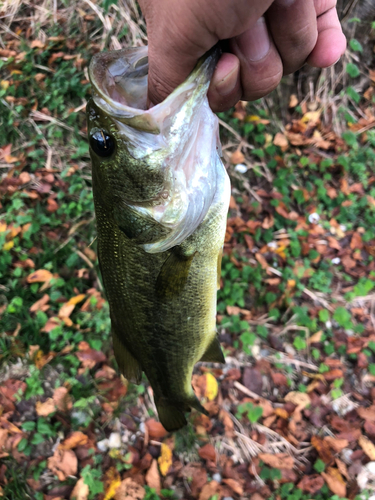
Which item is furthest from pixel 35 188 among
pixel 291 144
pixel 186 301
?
pixel 291 144

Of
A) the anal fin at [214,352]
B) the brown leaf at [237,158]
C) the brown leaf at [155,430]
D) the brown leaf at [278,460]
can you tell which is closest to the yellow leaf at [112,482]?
the brown leaf at [155,430]

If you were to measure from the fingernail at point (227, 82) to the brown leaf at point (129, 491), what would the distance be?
8.78 ft

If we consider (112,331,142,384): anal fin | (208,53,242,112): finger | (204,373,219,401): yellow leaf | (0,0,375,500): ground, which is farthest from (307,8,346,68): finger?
(204,373,219,401): yellow leaf

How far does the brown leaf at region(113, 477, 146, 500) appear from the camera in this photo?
239 centimetres

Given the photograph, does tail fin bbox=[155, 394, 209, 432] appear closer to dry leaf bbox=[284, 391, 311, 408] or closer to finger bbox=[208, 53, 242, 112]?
dry leaf bbox=[284, 391, 311, 408]

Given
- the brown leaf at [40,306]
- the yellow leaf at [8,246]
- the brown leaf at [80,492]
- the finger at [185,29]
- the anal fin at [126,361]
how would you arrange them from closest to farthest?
the finger at [185,29]
the anal fin at [126,361]
the brown leaf at [80,492]
the brown leaf at [40,306]
the yellow leaf at [8,246]

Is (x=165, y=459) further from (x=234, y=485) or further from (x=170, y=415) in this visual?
(x=170, y=415)

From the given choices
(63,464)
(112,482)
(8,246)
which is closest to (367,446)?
(112,482)

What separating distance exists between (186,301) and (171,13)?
1.08 meters

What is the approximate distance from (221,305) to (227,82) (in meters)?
2.35

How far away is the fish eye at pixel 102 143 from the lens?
3.63 ft

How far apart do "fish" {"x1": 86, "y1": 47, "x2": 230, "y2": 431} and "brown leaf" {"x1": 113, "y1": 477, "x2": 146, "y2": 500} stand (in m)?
1.33

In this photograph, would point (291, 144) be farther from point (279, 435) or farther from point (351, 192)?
point (279, 435)

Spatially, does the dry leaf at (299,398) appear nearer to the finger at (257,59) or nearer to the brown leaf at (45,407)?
the brown leaf at (45,407)
